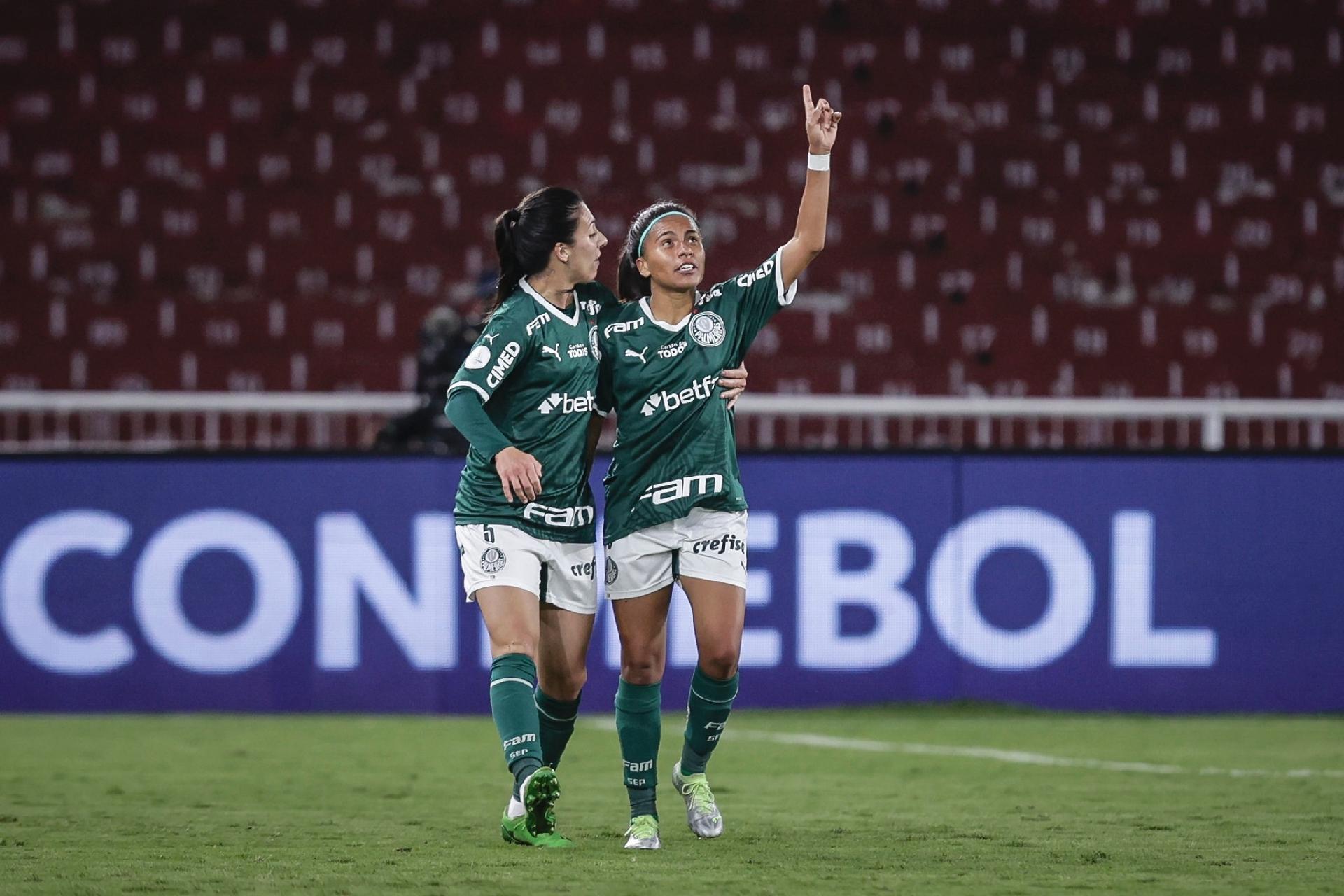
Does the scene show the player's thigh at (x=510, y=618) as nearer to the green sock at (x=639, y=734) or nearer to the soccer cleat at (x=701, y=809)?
the green sock at (x=639, y=734)

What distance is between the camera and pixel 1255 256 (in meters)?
13.6

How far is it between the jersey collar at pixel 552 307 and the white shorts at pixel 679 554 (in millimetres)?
585

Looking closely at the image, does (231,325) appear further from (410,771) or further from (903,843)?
(903,843)

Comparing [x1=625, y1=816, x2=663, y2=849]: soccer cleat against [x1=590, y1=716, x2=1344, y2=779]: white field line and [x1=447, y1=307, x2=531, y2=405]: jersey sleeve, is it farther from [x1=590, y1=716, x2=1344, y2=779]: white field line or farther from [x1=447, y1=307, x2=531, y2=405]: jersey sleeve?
[x1=590, y1=716, x2=1344, y2=779]: white field line

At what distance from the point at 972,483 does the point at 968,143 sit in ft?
17.0

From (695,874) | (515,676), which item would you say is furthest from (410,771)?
(695,874)

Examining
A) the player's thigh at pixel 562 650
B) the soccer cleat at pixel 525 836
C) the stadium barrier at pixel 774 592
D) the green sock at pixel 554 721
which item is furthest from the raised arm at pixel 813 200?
the stadium barrier at pixel 774 592

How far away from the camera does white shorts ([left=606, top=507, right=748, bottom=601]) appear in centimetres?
483

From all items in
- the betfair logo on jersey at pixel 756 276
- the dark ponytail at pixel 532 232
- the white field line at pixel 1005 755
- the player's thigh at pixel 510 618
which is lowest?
the white field line at pixel 1005 755

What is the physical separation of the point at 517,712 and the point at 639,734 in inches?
15.8

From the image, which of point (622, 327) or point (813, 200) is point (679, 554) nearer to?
point (622, 327)

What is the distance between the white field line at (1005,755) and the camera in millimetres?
6684

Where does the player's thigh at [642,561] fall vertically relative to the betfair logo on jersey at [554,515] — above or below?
below

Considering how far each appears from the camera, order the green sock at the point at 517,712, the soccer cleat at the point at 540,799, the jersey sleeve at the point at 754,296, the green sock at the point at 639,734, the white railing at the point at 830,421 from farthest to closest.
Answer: the white railing at the point at 830,421
the jersey sleeve at the point at 754,296
the green sock at the point at 639,734
the green sock at the point at 517,712
the soccer cleat at the point at 540,799
